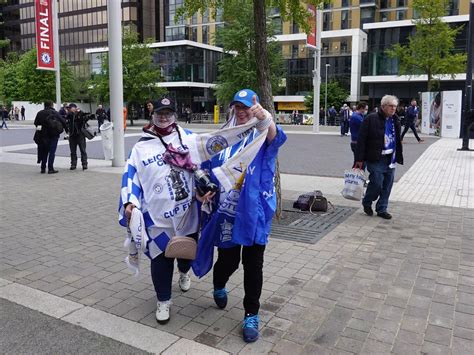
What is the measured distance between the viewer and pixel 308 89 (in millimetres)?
62625

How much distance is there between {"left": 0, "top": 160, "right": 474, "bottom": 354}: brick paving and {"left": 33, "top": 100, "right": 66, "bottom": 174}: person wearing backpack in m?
4.84

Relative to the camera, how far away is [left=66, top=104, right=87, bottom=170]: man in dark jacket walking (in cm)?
1246

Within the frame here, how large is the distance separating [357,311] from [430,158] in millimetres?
12555

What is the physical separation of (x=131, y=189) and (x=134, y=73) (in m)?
40.6

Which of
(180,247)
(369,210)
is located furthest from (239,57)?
(180,247)

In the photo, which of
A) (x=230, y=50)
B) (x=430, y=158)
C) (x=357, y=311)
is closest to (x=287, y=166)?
(x=430, y=158)

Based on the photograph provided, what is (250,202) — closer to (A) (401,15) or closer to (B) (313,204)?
(B) (313,204)

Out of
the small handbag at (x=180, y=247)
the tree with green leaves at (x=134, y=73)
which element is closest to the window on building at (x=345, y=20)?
the tree with green leaves at (x=134, y=73)

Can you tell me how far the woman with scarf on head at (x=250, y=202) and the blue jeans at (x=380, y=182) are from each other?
407 centimetres

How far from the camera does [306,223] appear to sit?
22.5ft

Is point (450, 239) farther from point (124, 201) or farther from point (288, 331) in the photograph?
point (124, 201)

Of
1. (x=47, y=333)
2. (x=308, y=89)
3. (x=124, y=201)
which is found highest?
(x=308, y=89)

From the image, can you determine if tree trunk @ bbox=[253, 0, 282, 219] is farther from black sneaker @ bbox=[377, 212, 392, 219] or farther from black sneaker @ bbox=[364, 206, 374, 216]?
black sneaker @ bbox=[377, 212, 392, 219]

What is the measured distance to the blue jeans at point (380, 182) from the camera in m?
7.14
